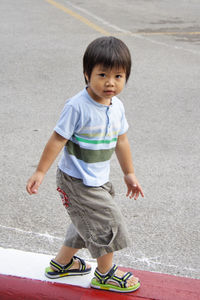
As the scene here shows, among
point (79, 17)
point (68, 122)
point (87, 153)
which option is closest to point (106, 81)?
point (68, 122)

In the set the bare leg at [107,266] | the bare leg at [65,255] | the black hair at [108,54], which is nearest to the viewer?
the black hair at [108,54]

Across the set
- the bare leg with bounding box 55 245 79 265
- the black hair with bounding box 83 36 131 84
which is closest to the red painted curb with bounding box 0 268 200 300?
the bare leg with bounding box 55 245 79 265

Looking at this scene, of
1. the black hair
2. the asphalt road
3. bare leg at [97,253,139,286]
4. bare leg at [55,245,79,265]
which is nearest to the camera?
the black hair

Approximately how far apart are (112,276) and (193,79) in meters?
5.48

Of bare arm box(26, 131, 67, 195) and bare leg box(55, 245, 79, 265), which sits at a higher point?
bare arm box(26, 131, 67, 195)

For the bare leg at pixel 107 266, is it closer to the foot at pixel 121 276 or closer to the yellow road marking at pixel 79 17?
the foot at pixel 121 276

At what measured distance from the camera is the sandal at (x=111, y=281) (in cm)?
309

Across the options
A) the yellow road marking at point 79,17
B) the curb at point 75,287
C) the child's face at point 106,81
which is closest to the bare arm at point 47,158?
the child's face at point 106,81

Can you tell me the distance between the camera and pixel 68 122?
9.18 ft

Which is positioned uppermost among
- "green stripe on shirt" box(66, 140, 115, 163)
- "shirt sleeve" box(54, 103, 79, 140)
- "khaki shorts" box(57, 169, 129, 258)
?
"shirt sleeve" box(54, 103, 79, 140)

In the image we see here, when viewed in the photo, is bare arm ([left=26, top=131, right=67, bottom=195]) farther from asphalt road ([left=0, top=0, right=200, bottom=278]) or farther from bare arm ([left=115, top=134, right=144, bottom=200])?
asphalt road ([left=0, top=0, right=200, bottom=278])

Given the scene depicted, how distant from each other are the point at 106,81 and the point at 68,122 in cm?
27

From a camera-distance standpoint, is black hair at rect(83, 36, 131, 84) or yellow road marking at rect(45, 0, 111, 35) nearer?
black hair at rect(83, 36, 131, 84)

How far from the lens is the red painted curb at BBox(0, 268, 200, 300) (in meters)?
3.05
